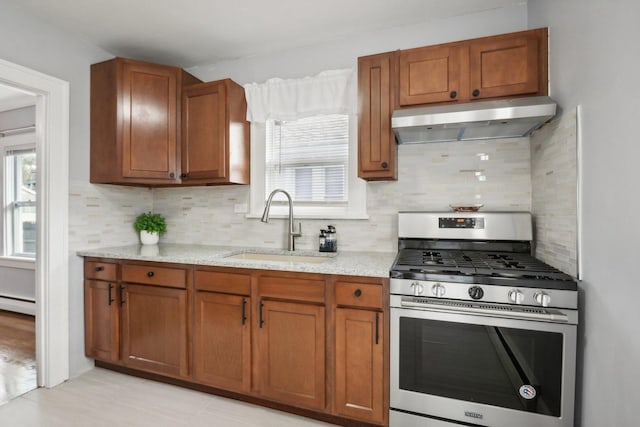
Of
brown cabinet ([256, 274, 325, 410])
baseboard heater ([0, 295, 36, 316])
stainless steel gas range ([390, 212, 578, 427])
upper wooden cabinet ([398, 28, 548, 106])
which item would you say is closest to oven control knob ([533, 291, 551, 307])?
stainless steel gas range ([390, 212, 578, 427])

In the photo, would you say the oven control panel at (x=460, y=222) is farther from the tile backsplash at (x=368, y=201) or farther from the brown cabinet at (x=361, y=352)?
the brown cabinet at (x=361, y=352)

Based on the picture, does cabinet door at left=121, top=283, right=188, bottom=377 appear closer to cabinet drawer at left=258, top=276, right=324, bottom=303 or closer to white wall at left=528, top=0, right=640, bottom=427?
cabinet drawer at left=258, top=276, right=324, bottom=303

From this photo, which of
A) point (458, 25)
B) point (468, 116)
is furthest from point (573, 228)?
point (458, 25)

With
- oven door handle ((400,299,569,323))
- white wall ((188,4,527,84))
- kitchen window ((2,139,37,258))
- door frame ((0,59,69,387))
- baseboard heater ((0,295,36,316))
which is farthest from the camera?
kitchen window ((2,139,37,258))

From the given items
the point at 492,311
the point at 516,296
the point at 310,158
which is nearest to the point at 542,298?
the point at 516,296

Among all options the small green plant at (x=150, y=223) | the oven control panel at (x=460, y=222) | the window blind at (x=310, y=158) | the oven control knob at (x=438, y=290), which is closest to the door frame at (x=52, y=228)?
the small green plant at (x=150, y=223)

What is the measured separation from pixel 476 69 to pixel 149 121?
2.34m

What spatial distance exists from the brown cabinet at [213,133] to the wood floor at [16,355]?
1811mm

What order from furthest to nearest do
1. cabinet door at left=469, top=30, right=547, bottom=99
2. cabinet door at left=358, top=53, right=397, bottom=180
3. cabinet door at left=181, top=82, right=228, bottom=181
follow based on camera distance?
cabinet door at left=181, top=82, right=228, bottom=181 < cabinet door at left=358, top=53, right=397, bottom=180 < cabinet door at left=469, top=30, right=547, bottom=99

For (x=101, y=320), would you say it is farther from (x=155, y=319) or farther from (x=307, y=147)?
(x=307, y=147)

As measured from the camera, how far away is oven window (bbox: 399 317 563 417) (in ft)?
4.82

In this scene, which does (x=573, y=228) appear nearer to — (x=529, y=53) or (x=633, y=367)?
(x=633, y=367)

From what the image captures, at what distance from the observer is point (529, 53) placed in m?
1.85

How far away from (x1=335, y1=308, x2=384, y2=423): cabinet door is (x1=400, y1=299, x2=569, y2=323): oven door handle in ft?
0.79
